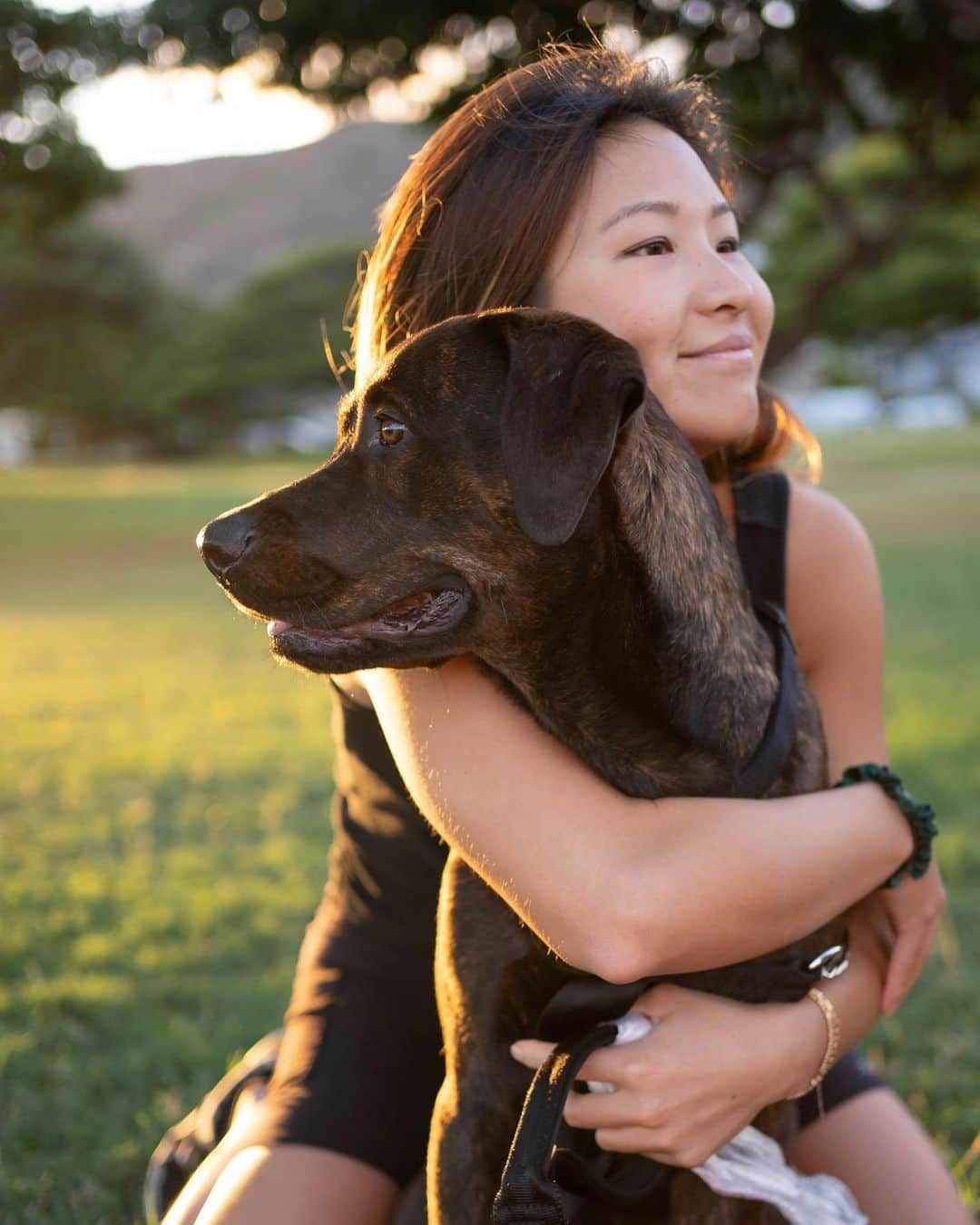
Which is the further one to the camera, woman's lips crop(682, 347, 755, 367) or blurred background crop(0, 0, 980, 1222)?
blurred background crop(0, 0, 980, 1222)

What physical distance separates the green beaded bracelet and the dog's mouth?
82cm

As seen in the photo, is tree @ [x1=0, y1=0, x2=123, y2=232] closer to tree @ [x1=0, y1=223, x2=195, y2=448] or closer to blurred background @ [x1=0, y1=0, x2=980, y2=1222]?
blurred background @ [x1=0, y1=0, x2=980, y2=1222]

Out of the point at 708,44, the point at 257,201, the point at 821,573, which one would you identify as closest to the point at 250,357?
the point at 257,201

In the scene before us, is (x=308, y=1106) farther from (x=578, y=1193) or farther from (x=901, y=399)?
(x=901, y=399)

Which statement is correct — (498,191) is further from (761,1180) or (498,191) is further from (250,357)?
(250,357)

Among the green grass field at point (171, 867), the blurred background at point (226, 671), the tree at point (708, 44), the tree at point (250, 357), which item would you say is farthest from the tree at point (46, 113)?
the tree at point (250, 357)

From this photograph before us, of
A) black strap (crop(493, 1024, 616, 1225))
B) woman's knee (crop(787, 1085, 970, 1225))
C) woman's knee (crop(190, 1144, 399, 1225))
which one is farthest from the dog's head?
woman's knee (crop(787, 1085, 970, 1225))

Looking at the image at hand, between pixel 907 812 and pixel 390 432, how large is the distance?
1.17 m

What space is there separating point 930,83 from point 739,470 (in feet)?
26.9

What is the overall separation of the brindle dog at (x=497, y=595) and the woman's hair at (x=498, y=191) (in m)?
0.35

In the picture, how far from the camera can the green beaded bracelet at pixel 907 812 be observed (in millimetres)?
2529

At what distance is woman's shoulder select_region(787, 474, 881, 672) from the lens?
294 cm

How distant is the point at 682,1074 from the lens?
2.29m

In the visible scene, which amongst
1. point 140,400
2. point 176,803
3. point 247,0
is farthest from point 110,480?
point 176,803
